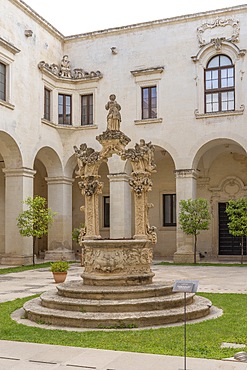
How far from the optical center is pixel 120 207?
2356 centimetres

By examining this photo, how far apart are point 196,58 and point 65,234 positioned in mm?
10471

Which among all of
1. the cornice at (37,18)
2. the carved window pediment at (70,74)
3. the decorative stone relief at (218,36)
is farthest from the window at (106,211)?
the decorative stone relief at (218,36)

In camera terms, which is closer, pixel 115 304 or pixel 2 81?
pixel 115 304

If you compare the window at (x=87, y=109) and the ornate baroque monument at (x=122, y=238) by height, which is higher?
the window at (x=87, y=109)

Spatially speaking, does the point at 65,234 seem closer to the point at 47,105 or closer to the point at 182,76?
the point at 47,105

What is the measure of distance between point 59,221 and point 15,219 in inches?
139

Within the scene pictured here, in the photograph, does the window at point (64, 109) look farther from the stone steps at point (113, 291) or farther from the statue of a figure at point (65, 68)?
the stone steps at point (113, 291)

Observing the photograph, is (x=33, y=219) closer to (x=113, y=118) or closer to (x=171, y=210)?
(x=171, y=210)

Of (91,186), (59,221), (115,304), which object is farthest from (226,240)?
(115,304)

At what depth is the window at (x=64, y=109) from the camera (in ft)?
81.4

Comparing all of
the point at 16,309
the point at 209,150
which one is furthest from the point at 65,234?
the point at 16,309

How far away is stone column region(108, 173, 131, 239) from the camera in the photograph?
922 inches

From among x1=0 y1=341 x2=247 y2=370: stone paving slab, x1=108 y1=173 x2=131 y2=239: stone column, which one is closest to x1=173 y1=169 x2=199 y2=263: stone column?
x1=108 y1=173 x2=131 y2=239: stone column

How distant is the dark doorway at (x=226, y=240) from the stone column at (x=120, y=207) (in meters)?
5.05
